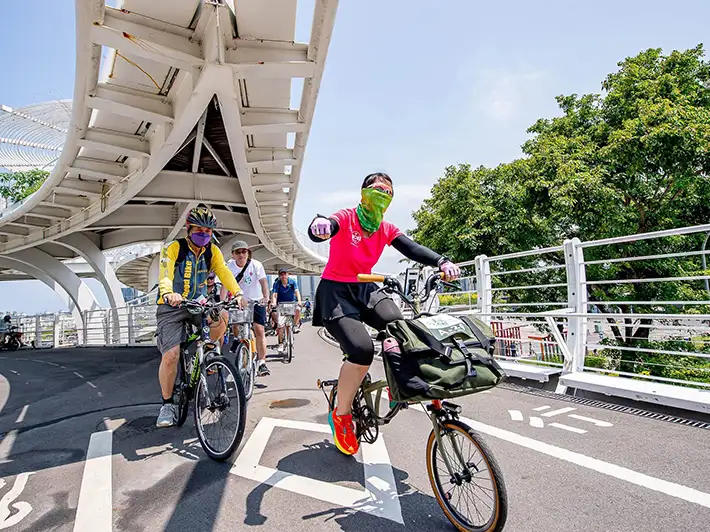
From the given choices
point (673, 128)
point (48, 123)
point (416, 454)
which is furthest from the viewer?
point (48, 123)

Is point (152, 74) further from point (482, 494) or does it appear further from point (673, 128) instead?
point (673, 128)

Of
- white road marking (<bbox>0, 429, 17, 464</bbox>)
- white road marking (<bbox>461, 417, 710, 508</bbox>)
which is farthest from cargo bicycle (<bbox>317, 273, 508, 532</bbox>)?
white road marking (<bbox>0, 429, 17, 464</bbox>)

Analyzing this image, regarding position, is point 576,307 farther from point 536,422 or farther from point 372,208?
point 372,208

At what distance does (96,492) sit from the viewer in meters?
2.82

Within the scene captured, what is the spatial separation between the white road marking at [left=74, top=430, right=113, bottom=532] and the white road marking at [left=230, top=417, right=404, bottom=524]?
78cm

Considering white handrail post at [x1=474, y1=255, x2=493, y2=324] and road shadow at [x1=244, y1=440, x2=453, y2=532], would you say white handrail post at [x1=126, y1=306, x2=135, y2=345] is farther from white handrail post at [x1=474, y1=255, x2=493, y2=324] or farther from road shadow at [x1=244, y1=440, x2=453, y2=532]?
road shadow at [x1=244, y1=440, x2=453, y2=532]

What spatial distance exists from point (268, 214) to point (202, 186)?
4264mm

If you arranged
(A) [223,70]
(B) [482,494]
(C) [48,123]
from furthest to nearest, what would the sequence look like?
(C) [48,123], (A) [223,70], (B) [482,494]

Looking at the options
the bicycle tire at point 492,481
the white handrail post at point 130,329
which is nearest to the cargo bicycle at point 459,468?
the bicycle tire at point 492,481

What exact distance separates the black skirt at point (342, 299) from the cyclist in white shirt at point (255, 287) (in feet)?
11.2

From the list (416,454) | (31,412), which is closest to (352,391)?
(416,454)

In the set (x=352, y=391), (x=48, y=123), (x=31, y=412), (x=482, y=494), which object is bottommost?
(x=31, y=412)

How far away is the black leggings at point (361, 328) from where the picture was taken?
2.70m

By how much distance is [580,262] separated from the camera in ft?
17.1
